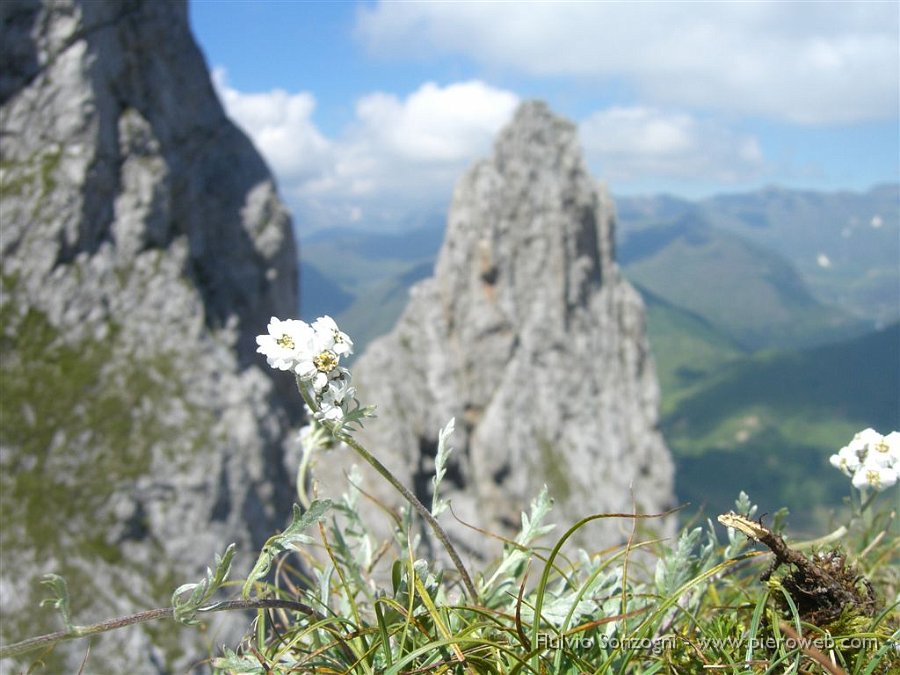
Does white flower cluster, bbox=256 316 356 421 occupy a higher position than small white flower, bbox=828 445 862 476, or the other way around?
white flower cluster, bbox=256 316 356 421

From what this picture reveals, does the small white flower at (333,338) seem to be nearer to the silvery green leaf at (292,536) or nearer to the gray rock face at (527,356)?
the silvery green leaf at (292,536)

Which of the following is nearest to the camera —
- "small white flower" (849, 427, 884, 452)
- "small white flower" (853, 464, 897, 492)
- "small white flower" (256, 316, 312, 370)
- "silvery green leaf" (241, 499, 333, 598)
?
"silvery green leaf" (241, 499, 333, 598)

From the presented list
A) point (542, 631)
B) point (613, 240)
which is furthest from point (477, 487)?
point (542, 631)

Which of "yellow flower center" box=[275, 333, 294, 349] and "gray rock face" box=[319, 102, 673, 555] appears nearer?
"yellow flower center" box=[275, 333, 294, 349]

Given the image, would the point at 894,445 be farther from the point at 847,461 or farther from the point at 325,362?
the point at 325,362

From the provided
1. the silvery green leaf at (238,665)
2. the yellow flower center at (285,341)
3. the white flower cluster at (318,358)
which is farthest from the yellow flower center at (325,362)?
the silvery green leaf at (238,665)

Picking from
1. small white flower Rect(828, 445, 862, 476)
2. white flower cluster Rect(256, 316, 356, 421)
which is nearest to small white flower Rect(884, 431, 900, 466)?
small white flower Rect(828, 445, 862, 476)

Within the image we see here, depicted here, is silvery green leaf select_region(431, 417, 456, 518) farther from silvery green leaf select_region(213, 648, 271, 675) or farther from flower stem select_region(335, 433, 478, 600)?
silvery green leaf select_region(213, 648, 271, 675)
